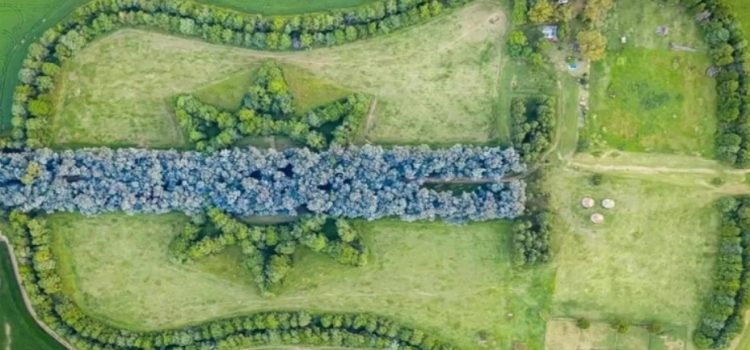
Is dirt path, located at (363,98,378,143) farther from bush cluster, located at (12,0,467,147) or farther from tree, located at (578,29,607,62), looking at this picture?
tree, located at (578,29,607,62)

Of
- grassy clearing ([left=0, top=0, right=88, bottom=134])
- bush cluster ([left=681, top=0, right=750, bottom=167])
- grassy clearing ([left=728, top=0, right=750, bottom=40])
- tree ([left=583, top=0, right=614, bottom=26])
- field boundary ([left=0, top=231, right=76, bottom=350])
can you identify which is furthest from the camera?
grassy clearing ([left=0, top=0, right=88, bottom=134])

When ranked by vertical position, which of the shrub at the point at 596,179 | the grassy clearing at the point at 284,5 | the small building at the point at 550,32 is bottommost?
the shrub at the point at 596,179

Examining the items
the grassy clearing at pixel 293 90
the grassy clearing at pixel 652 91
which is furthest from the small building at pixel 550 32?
the grassy clearing at pixel 293 90

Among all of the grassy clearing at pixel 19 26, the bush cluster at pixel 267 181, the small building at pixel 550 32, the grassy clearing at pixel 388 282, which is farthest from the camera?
the grassy clearing at pixel 19 26

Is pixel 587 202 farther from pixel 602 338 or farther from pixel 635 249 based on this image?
pixel 602 338

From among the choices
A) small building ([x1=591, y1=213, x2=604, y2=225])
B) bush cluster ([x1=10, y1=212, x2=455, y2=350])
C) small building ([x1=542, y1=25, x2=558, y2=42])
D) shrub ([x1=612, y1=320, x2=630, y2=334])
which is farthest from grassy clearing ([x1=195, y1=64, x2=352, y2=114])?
shrub ([x1=612, y1=320, x2=630, y2=334])

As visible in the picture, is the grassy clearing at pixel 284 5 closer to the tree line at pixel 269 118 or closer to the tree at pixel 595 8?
the tree line at pixel 269 118
